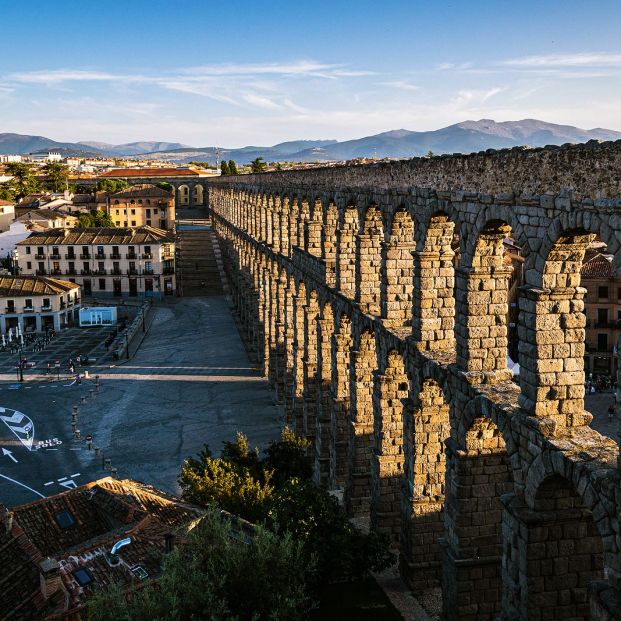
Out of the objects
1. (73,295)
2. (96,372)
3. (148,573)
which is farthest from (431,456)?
(73,295)

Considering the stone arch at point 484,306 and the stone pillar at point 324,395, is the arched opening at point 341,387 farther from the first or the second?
the stone arch at point 484,306

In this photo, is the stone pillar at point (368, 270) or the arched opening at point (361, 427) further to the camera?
the arched opening at point (361, 427)

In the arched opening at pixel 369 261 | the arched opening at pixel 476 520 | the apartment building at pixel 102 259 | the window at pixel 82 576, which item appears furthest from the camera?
the apartment building at pixel 102 259

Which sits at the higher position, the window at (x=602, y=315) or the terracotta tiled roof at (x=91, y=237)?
the terracotta tiled roof at (x=91, y=237)

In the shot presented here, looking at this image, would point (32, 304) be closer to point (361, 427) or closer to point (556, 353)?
point (361, 427)

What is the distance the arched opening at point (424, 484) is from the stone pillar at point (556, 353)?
648 cm

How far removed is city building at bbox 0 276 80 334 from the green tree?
77558 millimetres

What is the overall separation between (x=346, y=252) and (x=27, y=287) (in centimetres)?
5680

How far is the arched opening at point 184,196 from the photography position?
194500mm

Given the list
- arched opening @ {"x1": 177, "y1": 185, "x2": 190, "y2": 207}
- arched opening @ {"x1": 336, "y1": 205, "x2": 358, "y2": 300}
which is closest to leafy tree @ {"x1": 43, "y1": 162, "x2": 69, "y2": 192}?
arched opening @ {"x1": 177, "y1": 185, "x2": 190, "y2": 207}

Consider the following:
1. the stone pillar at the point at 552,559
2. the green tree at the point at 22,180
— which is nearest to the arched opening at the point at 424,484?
the stone pillar at the point at 552,559

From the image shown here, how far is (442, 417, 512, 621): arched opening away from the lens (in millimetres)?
19297

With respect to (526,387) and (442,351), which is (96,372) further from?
(526,387)

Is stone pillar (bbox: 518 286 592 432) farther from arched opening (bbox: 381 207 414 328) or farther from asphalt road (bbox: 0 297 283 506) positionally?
asphalt road (bbox: 0 297 283 506)
